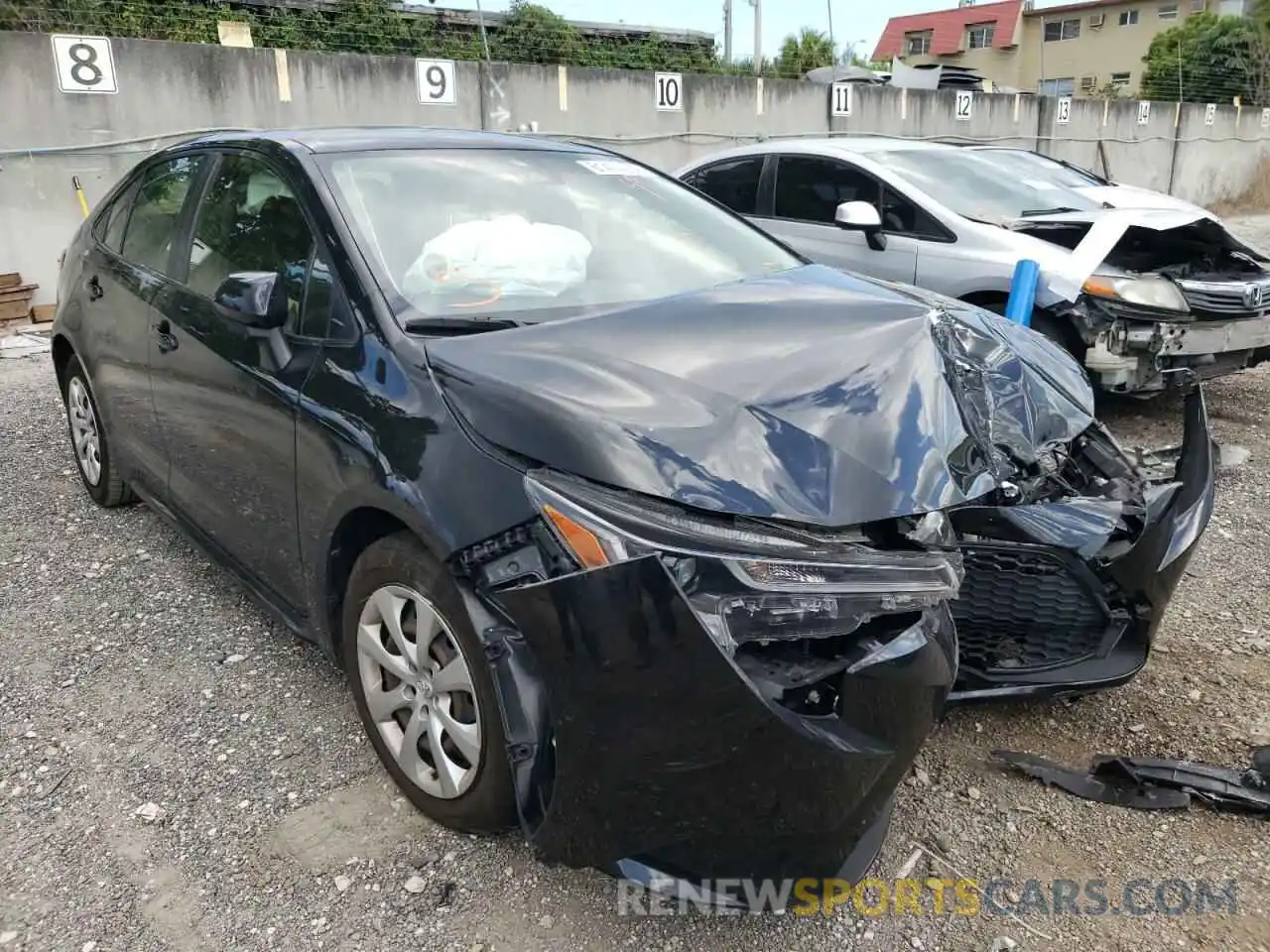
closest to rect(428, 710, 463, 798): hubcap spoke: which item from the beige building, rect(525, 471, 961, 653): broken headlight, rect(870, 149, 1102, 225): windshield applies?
rect(525, 471, 961, 653): broken headlight

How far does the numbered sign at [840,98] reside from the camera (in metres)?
15.8

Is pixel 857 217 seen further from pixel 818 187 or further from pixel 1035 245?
pixel 818 187

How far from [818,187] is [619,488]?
520 centimetres

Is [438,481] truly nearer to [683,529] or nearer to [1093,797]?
[683,529]

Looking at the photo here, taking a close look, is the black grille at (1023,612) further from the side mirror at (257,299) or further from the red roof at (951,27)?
the red roof at (951,27)

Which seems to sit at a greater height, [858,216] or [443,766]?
[858,216]

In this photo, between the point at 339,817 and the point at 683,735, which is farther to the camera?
the point at 339,817

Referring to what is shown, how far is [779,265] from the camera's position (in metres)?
3.22

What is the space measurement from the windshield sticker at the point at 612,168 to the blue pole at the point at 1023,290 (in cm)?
250

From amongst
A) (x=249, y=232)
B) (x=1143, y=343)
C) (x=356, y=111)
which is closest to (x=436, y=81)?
(x=356, y=111)

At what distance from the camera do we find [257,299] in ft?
8.36

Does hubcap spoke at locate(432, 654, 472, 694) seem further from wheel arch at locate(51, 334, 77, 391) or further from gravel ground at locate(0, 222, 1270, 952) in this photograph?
wheel arch at locate(51, 334, 77, 391)

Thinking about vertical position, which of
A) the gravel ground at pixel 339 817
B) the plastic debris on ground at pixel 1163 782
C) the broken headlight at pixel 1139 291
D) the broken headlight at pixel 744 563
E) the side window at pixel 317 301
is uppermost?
the side window at pixel 317 301

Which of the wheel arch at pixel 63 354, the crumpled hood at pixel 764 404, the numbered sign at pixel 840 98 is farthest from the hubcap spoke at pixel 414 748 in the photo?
the numbered sign at pixel 840 98
